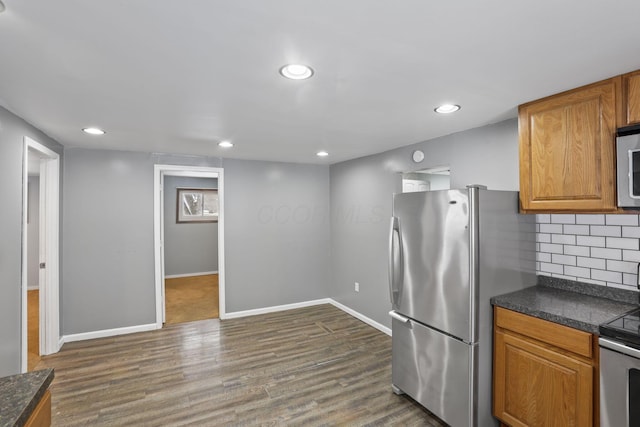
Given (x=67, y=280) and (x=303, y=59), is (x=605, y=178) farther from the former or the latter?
(x=67, y=280)

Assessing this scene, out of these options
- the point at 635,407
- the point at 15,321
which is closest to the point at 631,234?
the point at 635,407

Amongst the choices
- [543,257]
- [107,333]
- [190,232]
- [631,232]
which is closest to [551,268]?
[543,257]

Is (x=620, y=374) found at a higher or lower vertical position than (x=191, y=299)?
higher

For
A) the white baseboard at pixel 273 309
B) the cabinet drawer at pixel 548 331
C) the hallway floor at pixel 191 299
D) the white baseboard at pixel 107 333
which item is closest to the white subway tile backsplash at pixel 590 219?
the cabinet drawer at pixel 548 331

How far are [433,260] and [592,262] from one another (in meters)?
1.09

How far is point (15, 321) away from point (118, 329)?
168 centimetres

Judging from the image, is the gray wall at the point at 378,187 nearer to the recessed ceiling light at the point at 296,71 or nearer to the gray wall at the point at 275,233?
the gray wall at the point at 275,233

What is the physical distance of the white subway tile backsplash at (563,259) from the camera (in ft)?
7.47

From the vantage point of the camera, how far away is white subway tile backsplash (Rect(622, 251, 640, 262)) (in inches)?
77.7

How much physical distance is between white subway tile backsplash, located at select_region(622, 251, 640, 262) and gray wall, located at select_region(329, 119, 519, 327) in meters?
0.79

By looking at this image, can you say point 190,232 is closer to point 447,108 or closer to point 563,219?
point 447,108

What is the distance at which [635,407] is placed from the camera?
1484 millimetres

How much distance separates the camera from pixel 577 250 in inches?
88.9

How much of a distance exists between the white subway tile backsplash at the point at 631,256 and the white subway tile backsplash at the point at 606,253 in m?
0.02
